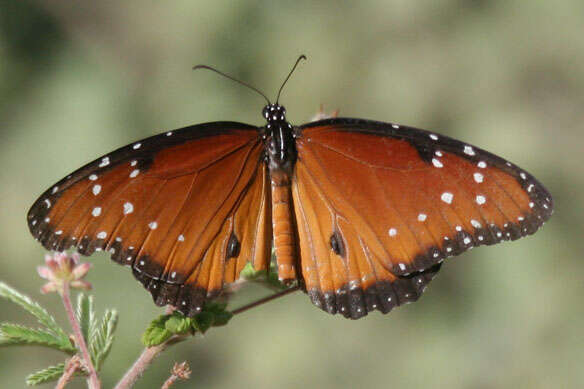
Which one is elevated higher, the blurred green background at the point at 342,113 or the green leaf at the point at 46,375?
the blurred green background at the point at 342,113

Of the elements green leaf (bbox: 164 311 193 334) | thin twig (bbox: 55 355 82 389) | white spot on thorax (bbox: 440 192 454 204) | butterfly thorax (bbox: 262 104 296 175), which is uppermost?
butterfly thorax (bbox: 262 104 296 175)

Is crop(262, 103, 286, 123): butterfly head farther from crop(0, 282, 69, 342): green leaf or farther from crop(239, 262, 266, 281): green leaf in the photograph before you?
crop(0, 282, 69, 342): green leaf

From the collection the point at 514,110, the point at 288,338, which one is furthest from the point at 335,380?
the point at 514,110

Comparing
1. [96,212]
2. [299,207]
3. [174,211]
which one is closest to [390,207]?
[299,207]

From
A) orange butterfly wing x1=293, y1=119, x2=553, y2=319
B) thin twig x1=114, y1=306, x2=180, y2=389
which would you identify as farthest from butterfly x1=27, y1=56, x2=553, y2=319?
thin twig x1=114, y1=306, x2=180, y2=389

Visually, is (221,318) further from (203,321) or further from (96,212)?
(96,212)

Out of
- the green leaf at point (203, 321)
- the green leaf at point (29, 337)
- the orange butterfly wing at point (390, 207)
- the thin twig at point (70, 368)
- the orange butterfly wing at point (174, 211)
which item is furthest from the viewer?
the orange butterfly wing at point (390, 207)

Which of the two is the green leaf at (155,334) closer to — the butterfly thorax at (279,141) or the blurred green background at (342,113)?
the butterfly thorax at (279,141)

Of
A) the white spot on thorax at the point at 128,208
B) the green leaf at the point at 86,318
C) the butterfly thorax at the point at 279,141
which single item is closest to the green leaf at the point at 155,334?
the green leaf at the point at 86,318
